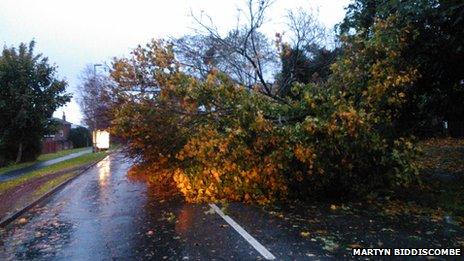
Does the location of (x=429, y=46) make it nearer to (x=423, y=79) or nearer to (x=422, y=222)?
(x=423, y=79)

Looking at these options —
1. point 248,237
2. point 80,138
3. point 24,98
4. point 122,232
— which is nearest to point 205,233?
point 248,237

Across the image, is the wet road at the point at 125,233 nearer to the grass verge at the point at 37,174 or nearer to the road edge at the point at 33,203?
the road edge at the point at 33,203

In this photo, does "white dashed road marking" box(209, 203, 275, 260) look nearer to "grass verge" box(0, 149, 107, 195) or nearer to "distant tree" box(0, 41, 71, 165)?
"grass verge" box(0, 149, 107, 195)

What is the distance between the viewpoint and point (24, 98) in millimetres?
32062

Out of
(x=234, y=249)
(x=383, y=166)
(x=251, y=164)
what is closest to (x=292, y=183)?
(x=251, y=164)

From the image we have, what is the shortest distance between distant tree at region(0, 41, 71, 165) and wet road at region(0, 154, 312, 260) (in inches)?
838

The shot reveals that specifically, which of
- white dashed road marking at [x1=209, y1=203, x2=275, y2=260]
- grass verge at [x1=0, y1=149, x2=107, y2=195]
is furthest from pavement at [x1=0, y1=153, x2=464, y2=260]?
grass verge at [x1=0, y1=149, x2=107, y2=195]

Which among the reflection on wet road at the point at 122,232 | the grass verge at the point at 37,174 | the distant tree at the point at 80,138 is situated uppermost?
the distant tree at the point at 80,138

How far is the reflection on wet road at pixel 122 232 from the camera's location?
7.27m

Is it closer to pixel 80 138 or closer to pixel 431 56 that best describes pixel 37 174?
pixel 431 56

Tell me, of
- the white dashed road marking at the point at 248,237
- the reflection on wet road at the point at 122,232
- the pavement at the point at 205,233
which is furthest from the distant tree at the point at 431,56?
the reflection on wet road at the point at 122,232

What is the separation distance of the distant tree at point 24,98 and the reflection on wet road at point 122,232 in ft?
69.7

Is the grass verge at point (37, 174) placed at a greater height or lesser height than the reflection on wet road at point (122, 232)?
greater

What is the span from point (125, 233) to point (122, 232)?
0.13 meters
